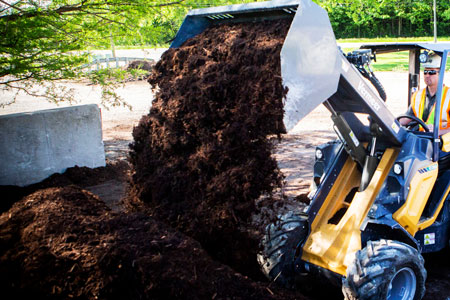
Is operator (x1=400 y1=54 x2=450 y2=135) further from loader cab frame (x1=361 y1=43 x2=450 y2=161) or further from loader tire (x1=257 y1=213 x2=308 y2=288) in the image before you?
loader tire (x1=257 y1=213 x2=308 y2=288)

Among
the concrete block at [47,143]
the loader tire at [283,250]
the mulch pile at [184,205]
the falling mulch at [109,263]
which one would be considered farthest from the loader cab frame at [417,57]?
the concrete block at [47,143]

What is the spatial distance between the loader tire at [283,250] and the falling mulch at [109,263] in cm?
35

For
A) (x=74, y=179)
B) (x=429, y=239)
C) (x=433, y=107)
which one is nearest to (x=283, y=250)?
(x=429, y=239)

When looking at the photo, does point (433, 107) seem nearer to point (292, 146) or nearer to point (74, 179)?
point (292, 146)

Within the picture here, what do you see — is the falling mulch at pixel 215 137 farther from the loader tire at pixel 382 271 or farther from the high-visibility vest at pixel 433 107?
the high-visibility vest at pixel 433 107

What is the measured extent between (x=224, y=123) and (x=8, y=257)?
2289 millimetres

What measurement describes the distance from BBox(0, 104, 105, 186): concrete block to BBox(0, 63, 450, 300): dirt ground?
26.2 inches

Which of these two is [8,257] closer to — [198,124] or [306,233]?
[198,124]

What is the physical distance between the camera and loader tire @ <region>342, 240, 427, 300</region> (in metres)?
3.70

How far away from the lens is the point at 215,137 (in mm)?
4059

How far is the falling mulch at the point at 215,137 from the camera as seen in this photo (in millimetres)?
3855

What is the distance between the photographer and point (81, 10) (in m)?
7.68

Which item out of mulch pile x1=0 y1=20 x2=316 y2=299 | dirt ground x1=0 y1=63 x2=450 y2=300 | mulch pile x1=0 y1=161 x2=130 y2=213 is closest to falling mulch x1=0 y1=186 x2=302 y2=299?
mulch pile x1=0 y1=20 x2=316 y2=299

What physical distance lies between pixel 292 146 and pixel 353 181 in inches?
228
